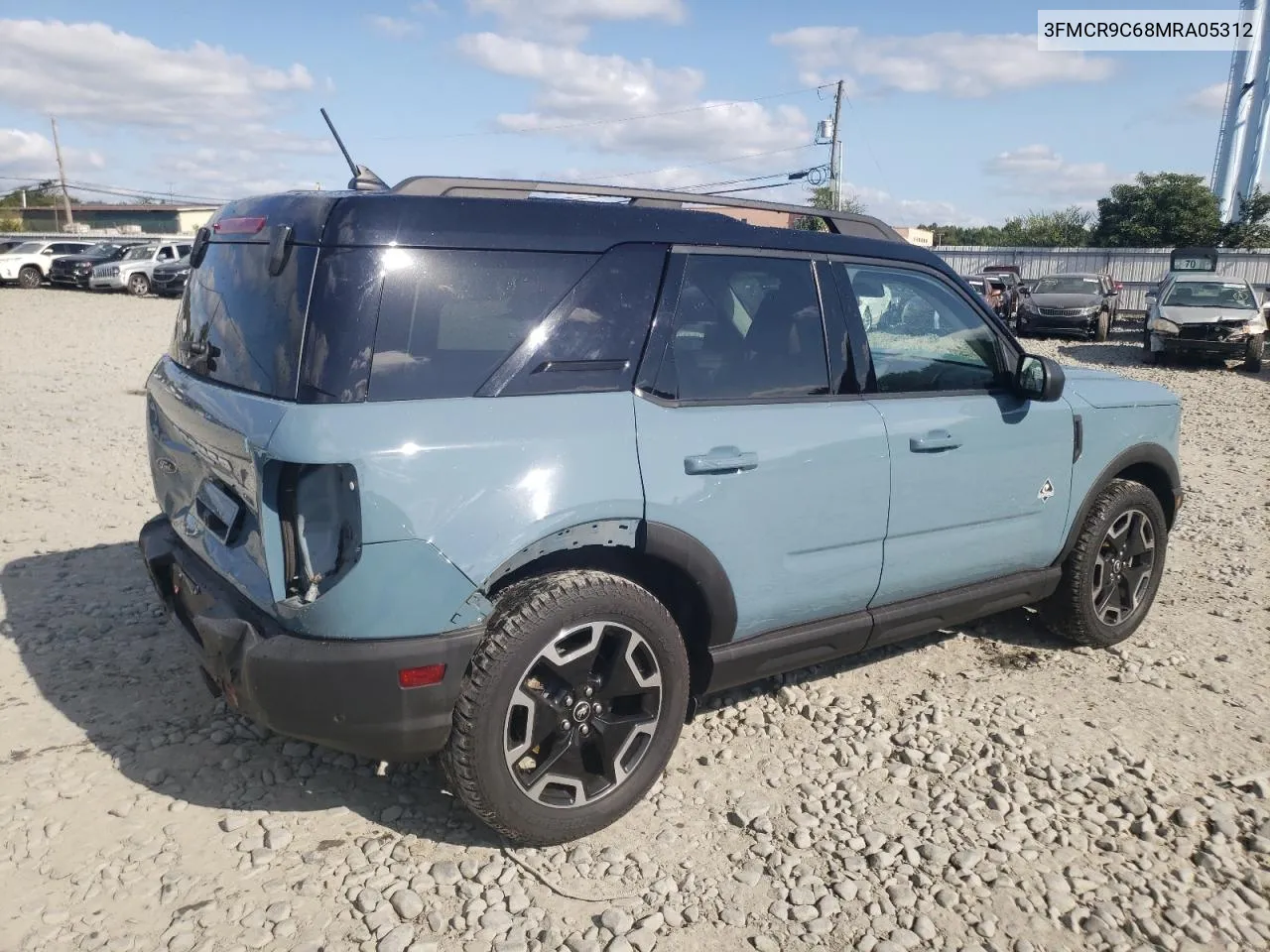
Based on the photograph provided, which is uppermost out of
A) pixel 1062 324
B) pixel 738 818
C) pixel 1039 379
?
pixel 1039 379

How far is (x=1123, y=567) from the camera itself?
→ 460cm

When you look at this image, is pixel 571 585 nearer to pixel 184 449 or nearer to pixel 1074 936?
pixel 184 449

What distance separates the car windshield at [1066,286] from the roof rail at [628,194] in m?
20.6

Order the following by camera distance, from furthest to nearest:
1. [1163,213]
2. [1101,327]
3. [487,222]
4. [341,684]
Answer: [1163,213] < [1101,327] < [487,222] < [341,684]

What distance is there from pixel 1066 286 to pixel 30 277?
1184 inches

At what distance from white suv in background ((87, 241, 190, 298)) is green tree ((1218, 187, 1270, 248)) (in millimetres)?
38408

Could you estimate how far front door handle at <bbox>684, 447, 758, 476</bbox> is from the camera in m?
3.03

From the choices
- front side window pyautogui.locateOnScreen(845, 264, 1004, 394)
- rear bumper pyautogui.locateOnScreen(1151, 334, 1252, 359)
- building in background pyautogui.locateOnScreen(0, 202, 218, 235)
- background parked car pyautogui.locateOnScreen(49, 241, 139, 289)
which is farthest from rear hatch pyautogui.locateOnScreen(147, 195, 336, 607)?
building in background pyautogui.locateOnScreen(0, 202, 218, 235)

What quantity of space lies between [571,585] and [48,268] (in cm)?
3355

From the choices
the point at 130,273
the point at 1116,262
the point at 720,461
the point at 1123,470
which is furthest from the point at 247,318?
the point at 1116,262

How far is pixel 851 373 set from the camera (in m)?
3.56

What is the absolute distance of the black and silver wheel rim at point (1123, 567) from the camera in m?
4.51

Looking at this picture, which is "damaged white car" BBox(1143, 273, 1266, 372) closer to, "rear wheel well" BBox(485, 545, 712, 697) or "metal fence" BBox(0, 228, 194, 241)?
"rear wheel well" BBox(485, 545, 712, 697)

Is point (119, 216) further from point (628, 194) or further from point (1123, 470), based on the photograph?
point (1123, 470)
